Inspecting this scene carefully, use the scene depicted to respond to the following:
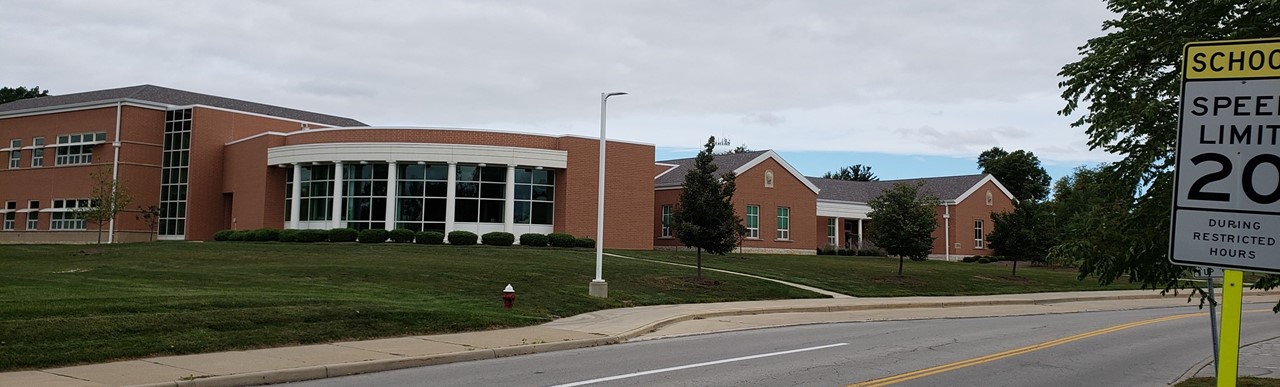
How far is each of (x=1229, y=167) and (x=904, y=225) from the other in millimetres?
33522

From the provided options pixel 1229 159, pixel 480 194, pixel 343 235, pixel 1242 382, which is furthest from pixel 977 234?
pixel 1229 159

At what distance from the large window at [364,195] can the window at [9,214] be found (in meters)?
24.0

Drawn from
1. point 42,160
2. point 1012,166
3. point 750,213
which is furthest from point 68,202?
point 1012,166

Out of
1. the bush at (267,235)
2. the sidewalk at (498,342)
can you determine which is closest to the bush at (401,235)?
the bush at (267,235)

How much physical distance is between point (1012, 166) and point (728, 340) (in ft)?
280

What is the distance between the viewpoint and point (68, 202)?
52969 mm

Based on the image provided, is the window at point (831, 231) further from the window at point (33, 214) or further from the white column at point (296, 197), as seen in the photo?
the window at point (33, 214)

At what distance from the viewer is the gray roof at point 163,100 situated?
182 ft

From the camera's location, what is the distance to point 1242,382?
12.1 metres

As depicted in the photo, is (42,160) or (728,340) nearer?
(728,340)

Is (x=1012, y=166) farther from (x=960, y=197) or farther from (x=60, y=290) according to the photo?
(x=60, y=290)

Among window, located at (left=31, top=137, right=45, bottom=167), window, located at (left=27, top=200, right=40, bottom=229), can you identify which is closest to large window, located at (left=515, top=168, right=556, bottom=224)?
window, located at (left=27, top=200, right=40, bottom=229)

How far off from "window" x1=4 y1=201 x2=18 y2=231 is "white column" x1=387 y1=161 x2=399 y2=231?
26.6 meters

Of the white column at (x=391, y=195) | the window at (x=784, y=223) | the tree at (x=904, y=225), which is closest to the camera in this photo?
the tree at (x=904, y=225)
